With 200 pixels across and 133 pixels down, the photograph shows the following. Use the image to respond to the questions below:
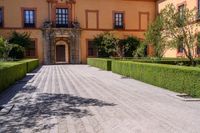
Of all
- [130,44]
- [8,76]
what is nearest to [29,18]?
[130,44]

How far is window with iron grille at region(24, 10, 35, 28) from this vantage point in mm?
40750

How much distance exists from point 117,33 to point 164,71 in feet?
97.1

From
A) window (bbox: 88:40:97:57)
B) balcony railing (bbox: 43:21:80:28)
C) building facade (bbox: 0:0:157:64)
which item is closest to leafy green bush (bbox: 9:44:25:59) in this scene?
building facade (bbox: 0:0:157:64)

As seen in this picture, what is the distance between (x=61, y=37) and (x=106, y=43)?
593cm

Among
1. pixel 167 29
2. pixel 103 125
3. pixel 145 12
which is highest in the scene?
pixel 145 12

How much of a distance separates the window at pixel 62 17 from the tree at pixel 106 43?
4196mm

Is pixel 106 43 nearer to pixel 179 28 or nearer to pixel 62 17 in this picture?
pixel 62 17

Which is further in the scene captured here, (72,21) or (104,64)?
(72,21)

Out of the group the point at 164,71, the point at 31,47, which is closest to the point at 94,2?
the point at 31,47

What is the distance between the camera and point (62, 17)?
41.6 m

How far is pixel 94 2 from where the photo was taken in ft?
139

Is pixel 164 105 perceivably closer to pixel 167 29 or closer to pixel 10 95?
pixel 10 95

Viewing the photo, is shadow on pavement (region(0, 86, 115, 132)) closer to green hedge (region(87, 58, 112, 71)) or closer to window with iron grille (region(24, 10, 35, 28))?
green hedge (region(87, 58, 112, 71))

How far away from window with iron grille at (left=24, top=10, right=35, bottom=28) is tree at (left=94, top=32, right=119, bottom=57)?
791 centimetres
